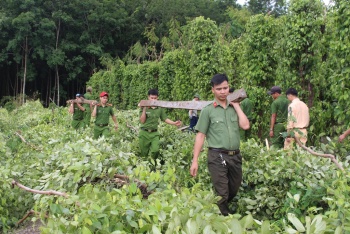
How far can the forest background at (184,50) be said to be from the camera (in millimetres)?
9484

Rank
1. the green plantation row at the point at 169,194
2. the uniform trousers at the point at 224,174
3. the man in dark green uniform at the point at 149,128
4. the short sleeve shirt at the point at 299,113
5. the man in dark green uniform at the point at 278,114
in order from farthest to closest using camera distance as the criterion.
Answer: the man in dark green uniform at the point at 278,114, the man in dark green uniform at the point at 149,128, the short sleeve shirt at the point at 299,113, the uniform trousers at the point at 224,174, the green plantation row at the point at 169,194

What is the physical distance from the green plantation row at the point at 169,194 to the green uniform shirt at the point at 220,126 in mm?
542

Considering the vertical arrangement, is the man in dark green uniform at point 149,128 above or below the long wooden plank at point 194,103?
below

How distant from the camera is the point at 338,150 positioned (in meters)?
5.42

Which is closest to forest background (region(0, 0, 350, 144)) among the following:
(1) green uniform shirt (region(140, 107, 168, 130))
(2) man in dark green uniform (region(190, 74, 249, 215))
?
(1) green uniform shirt (region(140, 107, 168, 130))

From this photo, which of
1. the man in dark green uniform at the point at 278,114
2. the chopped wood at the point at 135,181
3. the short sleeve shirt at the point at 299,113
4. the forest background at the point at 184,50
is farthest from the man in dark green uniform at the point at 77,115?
the chopped wood at the point at 135,181

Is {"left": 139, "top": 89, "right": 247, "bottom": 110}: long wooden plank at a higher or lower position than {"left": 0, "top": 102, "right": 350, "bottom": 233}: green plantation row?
higher

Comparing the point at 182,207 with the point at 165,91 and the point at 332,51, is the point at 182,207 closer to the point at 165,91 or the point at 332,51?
the point at 332,51

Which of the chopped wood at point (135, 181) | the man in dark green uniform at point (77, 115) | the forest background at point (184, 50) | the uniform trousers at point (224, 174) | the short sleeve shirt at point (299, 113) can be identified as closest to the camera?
the chopped wood at point (135, 181)

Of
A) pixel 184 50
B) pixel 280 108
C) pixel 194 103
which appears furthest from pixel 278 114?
pixel 184 50

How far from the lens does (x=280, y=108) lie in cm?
916

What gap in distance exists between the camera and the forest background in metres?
9.48

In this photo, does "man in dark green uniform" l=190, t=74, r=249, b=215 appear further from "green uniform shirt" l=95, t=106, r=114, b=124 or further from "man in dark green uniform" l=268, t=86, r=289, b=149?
"green uniform shirt" l=95, t=106, r=114, b=124

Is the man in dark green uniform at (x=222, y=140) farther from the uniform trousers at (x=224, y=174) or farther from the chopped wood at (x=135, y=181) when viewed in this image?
the chopped wood at (x=135, y=181)
